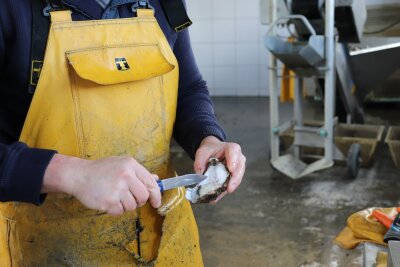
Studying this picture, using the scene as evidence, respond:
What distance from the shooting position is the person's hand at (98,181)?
0.74m

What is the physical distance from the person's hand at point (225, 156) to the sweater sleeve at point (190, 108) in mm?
39

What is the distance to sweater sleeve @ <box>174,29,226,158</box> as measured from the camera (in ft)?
3.52

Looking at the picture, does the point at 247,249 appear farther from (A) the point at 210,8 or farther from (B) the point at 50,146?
(A) the point at 210,8

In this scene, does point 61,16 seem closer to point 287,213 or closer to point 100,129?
point 100,129

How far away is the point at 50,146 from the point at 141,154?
0.62 feet

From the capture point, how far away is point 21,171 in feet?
2.41

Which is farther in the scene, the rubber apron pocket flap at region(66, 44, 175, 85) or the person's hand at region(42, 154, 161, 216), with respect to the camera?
the rubber apron pocket flap at region(66, 44, 175, 85)

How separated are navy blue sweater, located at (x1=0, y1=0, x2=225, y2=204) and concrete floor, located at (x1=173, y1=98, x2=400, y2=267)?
1372mm

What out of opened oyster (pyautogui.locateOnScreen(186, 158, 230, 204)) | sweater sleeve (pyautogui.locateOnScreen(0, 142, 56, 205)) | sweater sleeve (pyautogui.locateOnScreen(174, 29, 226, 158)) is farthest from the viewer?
sweater sleeve (pyautogui.locateOnScreen(174, 29, 226, 158))

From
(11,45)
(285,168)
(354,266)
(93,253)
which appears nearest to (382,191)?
(285,168)

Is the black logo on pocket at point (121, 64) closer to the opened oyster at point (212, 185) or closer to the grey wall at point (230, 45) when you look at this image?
the opened oyster at point (212, 185)

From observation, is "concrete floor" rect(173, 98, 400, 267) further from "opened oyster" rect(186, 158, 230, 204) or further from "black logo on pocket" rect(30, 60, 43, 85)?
"black logo on pocket" rect(30, 60, 43, 85)

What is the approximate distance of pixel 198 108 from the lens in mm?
1118

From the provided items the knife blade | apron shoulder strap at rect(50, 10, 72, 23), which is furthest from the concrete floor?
apron shoulder strap at rect(50, 10, 72, 23)
